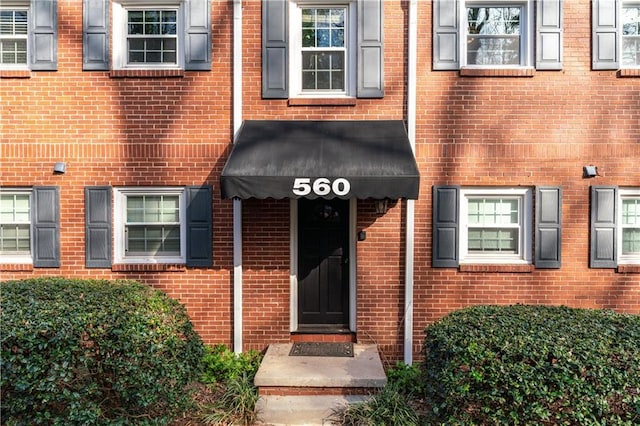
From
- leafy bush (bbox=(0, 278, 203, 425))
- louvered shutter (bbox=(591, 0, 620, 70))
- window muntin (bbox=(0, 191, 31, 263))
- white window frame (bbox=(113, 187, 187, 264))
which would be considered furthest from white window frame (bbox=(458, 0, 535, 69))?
window muntin (bbox=(0, 191, 31, 263))

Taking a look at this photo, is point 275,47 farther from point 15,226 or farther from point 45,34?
point 15,226

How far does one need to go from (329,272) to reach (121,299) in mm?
3056

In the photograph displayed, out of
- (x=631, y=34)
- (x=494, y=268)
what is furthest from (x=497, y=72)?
(x=494, y=268)

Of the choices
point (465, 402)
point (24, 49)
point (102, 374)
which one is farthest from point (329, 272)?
point (24, 49)

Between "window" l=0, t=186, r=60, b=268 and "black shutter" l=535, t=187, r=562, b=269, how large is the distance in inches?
283

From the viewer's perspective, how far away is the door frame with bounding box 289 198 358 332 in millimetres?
5844

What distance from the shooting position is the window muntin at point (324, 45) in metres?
5.87

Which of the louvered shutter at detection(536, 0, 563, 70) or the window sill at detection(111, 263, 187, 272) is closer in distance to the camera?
the louvered shutter at detection(536, 0, 563, 70)

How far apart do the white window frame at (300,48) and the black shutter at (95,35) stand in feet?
9.01

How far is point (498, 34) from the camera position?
5.80 metres

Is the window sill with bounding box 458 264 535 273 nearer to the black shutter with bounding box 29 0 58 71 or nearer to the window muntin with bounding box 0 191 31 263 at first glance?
the window muntin with bounding box 0 191 31 263

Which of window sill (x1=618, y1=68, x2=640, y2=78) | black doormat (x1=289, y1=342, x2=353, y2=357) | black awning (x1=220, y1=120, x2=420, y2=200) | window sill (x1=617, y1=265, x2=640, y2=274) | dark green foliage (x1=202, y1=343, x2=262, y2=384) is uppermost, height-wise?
window sill (x1=618, y1=68, x2=640, y2=78)

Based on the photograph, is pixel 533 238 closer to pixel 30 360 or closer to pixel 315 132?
pixel 315 132

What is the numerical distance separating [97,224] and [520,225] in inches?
251
